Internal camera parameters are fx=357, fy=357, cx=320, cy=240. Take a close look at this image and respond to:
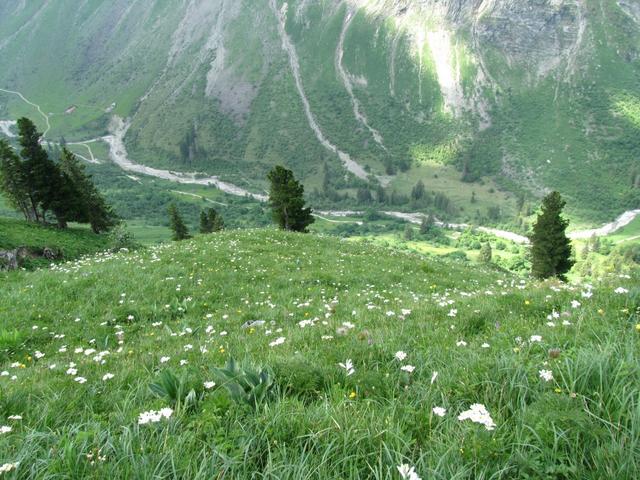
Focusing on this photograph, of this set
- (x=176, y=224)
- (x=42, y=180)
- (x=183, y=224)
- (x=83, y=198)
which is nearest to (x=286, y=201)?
(x=83, y=198)

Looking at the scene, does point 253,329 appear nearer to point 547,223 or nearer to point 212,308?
point 212,308

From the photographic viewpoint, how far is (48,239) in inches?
1496

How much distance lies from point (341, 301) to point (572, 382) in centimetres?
845

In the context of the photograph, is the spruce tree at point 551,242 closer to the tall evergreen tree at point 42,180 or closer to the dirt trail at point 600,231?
the tall evergreen tree at point 42,180

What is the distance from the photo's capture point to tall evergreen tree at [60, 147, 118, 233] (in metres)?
49.7

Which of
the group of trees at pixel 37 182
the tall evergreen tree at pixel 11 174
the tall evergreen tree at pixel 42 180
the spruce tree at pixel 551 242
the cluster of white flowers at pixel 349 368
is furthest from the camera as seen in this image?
the spruce tree at pixel 551 242

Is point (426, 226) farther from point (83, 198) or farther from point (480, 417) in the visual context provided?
point (480, 417)

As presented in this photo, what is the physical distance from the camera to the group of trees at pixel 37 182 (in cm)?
4397

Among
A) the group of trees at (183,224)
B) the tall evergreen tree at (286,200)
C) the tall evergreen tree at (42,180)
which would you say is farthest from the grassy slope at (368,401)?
the group of trees at (183,224)

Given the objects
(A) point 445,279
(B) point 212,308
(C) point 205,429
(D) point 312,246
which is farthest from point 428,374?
(D) point 312,246

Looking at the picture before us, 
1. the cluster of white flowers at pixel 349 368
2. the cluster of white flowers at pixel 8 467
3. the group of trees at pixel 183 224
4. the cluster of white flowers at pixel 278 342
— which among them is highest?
the cluster of white flowers at pixel 8 467

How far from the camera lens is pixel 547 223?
52.0 m

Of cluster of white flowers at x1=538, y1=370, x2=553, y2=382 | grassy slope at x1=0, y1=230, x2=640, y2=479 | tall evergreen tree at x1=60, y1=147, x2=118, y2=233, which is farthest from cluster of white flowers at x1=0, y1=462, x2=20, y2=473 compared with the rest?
tall evergreen tree at x1=60, y1=147, x2=118, y2=233

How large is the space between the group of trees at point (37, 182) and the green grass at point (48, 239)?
338cm
